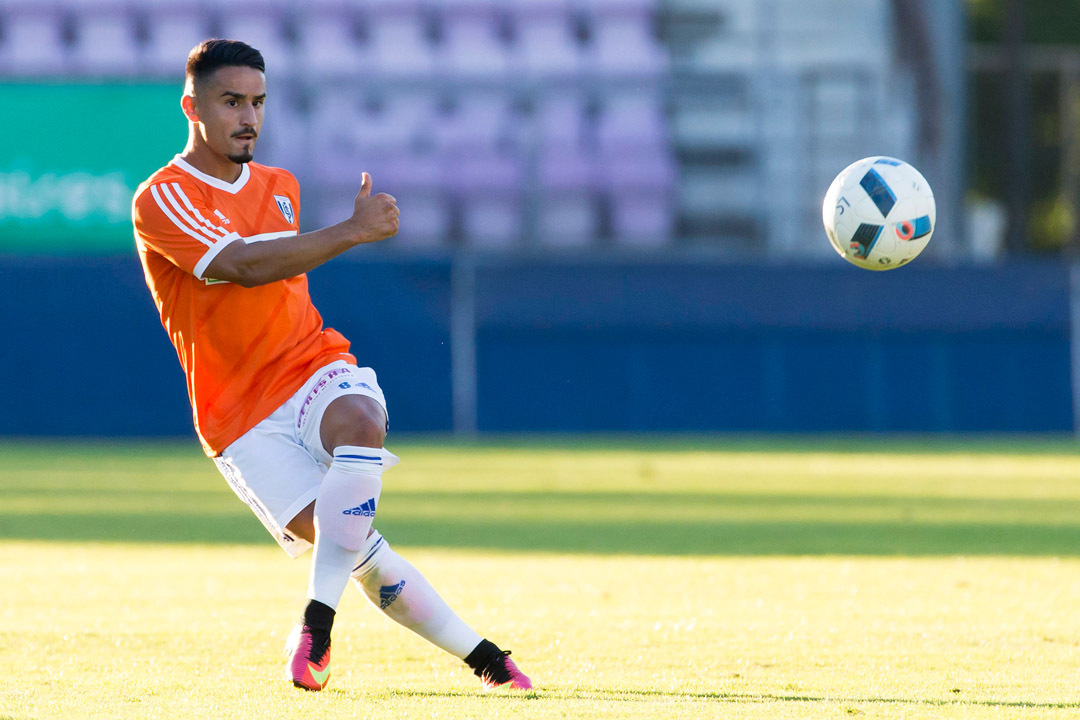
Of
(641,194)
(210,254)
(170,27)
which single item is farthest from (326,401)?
(170,27)

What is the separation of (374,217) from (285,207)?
49cm

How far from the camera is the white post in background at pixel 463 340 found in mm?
16922

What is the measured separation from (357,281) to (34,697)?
13.2 m

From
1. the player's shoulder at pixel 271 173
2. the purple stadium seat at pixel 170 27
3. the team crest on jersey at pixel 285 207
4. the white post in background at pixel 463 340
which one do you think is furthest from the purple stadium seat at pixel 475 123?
the team crest on jersey at pixel 285 207

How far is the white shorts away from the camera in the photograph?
4.21 metres

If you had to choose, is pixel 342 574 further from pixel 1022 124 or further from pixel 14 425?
pixel 1022 124

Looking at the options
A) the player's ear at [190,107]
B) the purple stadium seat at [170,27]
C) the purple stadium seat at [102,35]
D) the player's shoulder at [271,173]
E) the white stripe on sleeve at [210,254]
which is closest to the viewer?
the white stripe on sleeve at [210,254]

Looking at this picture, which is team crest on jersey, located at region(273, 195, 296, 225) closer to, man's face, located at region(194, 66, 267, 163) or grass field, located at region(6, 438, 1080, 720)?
man's face, located at region(194, 66, 267, 163)

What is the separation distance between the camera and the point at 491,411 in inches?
675

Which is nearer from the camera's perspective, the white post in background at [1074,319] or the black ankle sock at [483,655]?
the black ankle sock at [483,655]

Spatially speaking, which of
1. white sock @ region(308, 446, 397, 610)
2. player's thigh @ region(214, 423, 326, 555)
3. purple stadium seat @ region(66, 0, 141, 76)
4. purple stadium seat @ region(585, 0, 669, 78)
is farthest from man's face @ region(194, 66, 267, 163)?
purple stadium seat @ region(66, 0, 141, 76)

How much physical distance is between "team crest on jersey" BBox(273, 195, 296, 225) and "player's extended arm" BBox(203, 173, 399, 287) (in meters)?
0.34

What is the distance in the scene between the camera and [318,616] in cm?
405

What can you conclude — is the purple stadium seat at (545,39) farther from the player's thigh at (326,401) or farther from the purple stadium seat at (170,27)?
the player's thigh at (326,401)
